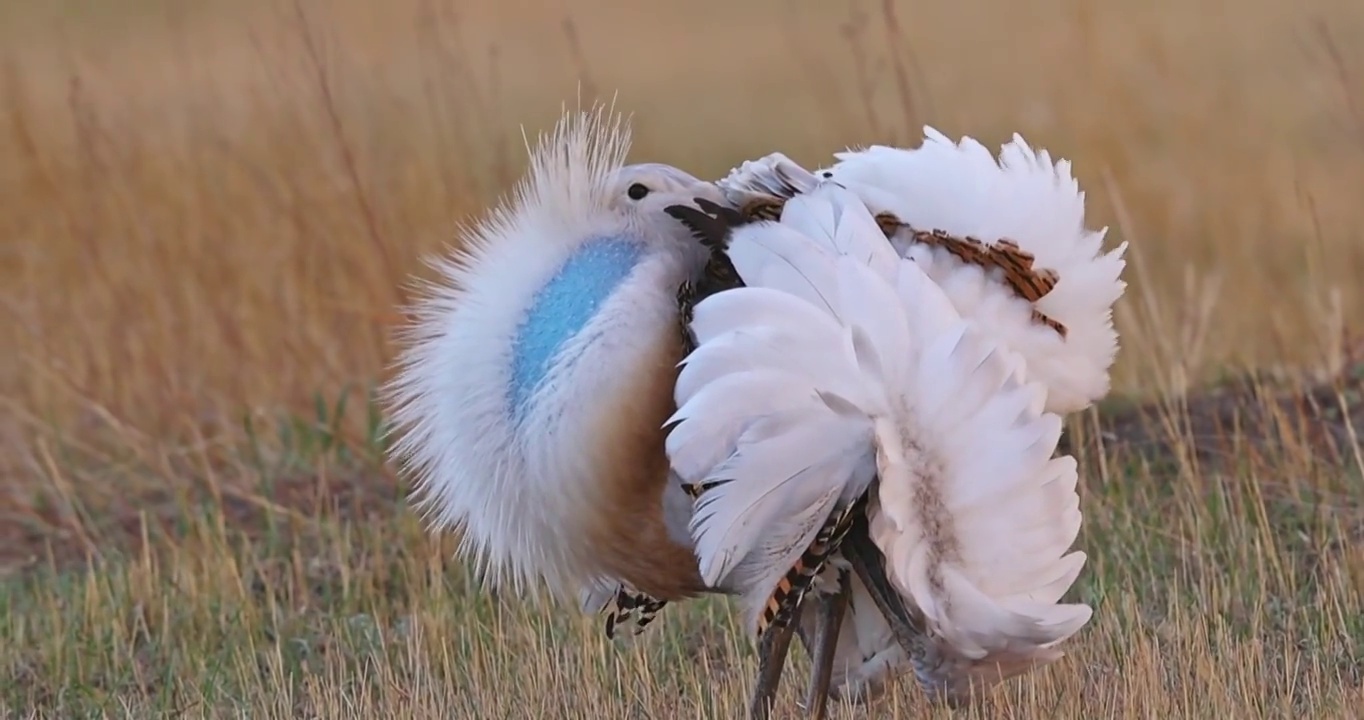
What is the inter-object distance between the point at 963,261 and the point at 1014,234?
0.55ft

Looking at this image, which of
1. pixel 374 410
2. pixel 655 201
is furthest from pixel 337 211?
pixel 655 201

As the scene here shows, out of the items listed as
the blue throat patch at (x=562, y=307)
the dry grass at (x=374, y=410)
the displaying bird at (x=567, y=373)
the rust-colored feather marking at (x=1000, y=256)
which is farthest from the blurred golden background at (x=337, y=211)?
the blue throat patch at (x=562, y=307)

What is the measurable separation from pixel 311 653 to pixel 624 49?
41.3 ft

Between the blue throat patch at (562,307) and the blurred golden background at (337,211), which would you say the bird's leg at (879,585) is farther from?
the blurred golden background at (337,211)

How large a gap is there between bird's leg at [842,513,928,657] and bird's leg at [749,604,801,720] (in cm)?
25

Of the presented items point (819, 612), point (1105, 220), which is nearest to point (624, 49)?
point (1105, 220)

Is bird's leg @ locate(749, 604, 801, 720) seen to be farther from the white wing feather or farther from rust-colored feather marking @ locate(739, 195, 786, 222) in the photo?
rust-colored feather marking @ locate(739, 195, 786, 222)

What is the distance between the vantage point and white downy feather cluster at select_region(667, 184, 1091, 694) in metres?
3.19

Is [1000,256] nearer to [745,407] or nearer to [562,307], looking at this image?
[745,407]

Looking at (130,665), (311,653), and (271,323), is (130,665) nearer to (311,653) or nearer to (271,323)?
(311,653)

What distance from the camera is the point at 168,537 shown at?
5.72 meters

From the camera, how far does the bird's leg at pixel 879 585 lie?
3439 millimetres

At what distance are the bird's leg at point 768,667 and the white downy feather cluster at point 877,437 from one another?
34 centimetres

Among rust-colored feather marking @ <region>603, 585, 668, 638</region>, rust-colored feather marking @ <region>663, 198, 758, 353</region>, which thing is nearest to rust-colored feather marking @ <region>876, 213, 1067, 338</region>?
rust-colored feather marking @ <region>663, 198, 758, 353</region>
